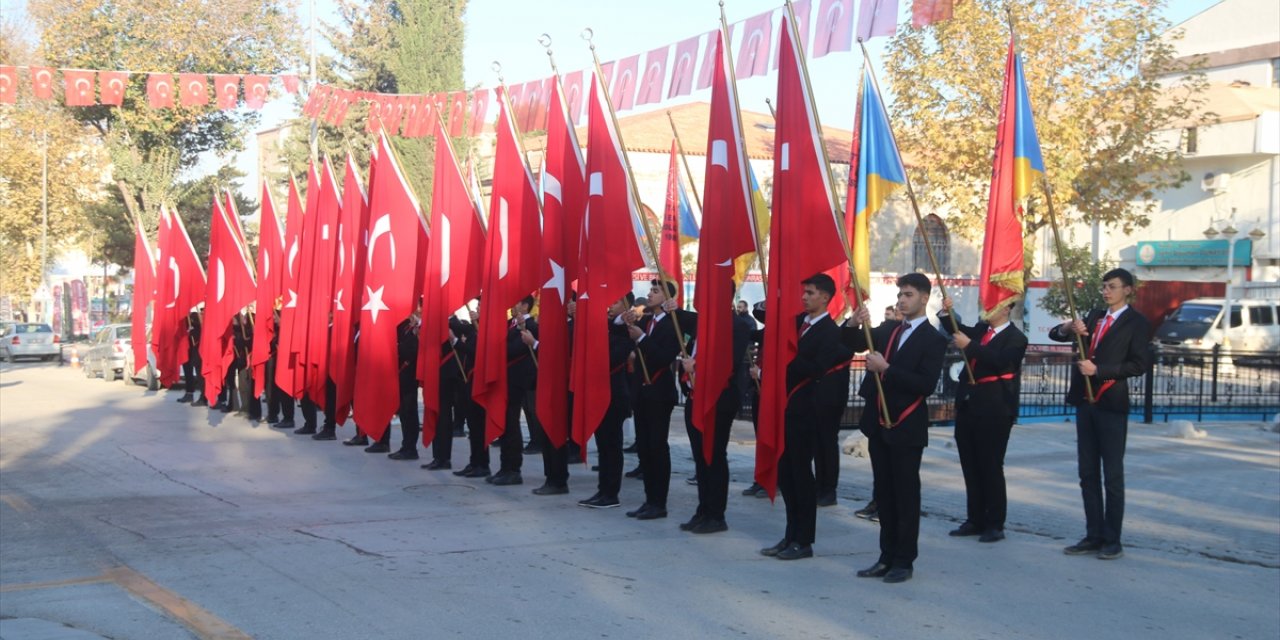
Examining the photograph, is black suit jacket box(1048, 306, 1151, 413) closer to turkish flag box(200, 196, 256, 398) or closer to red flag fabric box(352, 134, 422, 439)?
red flag fabric box(352, 134, 422, 439)

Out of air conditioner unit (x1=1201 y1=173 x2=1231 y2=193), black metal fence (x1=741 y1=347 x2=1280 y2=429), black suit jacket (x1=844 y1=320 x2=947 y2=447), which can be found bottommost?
black metal fence (x1=741 y1=347 x2=1280 y2=429)

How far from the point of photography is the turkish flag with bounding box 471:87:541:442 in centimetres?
1078

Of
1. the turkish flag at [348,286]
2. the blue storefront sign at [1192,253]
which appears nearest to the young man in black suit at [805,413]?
the turkish flag at [348,286]

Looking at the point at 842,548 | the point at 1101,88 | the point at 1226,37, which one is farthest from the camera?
the point at 1226,37

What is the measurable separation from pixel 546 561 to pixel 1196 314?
29.0 metres

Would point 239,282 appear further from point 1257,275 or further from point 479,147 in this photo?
point 1257,275

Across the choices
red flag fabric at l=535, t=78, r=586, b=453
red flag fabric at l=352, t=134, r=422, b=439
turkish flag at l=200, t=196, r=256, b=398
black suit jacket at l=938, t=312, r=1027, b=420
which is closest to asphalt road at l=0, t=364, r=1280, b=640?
red flag fabric at l=352, t=134, r=422, b=439

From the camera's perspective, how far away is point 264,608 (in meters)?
6.36

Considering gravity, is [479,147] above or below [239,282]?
above

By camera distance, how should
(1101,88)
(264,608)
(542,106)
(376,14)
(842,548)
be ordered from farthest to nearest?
(376,14)
(1101,88)
(542,106)
(842,548)
(264,608)

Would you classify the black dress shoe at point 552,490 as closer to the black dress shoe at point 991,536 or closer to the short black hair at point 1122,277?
the black dress shoe at point 991,536

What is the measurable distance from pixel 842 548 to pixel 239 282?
10.7 meters

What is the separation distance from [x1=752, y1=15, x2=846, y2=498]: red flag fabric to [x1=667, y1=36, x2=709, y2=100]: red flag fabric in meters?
5.28

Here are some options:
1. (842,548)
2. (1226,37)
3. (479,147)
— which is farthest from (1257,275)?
(842,548)
